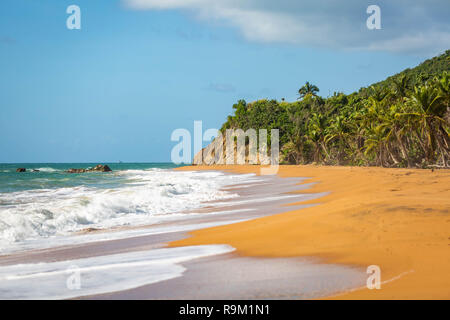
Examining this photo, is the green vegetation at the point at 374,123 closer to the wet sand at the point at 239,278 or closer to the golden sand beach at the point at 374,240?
the golden sand beach at the point at 374,240

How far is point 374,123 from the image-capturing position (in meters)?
45.2

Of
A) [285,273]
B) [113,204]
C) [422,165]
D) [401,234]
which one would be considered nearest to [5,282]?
[285,273]

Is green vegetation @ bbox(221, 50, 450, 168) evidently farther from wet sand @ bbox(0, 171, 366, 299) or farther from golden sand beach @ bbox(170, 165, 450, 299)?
wet sand @ bbox(0, 171, 366, 299)

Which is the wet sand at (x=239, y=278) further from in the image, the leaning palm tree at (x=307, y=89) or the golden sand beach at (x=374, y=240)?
the leaning palm tree at (x=307, y=89)

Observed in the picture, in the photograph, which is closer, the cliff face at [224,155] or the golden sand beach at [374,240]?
the golden sand beach at [374,240]

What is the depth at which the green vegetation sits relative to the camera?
33469 mm

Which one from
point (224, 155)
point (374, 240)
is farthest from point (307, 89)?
point (374, 240)

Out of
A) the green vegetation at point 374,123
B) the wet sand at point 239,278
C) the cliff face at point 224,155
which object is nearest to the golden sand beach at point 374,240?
the wet sand at point 239,278

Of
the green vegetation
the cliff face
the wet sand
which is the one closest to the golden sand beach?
the wet sand

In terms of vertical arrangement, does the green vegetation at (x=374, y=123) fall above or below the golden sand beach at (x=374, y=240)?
above

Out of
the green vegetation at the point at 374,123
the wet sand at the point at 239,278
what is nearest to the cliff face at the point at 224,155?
the green vegetation at the point at 374,123

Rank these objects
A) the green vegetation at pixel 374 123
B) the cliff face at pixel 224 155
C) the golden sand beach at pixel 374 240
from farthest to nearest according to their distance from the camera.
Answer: the cliff face at pixel 224 155 → the green vegetation at pixel 374 123 → the golden sand beach at pixel 374 240

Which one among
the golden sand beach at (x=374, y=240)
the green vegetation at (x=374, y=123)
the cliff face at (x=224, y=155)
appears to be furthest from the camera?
the cliff face at (x=224, y=155)

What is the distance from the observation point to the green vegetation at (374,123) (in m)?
33.5
